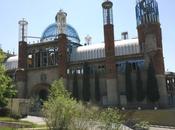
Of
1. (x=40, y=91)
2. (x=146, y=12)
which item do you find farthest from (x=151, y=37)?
(x=40, y=91)

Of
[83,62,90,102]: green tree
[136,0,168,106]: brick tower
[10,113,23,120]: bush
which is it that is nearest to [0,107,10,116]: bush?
[10,113,23,120]: bush

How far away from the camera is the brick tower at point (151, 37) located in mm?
52594

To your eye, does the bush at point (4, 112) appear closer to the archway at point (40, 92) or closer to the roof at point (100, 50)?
the archway at point (40, 92)

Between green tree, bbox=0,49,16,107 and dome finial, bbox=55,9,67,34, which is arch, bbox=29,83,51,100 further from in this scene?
green tree, bbox=0,49,16,107

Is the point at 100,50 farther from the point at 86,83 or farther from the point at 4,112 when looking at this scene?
the point at 4,112

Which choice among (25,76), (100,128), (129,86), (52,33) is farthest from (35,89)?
(100,128)

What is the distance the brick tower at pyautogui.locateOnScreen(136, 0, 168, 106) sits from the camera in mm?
52594

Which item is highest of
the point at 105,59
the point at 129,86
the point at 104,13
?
the point at 104,13

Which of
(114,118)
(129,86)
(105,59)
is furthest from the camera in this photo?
(105,59)

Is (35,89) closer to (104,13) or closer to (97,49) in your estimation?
(97,49)

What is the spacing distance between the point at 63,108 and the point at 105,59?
35.7 m

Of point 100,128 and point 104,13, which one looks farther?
point 104,13

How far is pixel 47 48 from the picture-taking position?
211 ft

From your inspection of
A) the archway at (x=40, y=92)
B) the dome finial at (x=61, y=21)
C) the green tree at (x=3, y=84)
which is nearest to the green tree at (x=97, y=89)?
the archway at (x=40, y=92)
